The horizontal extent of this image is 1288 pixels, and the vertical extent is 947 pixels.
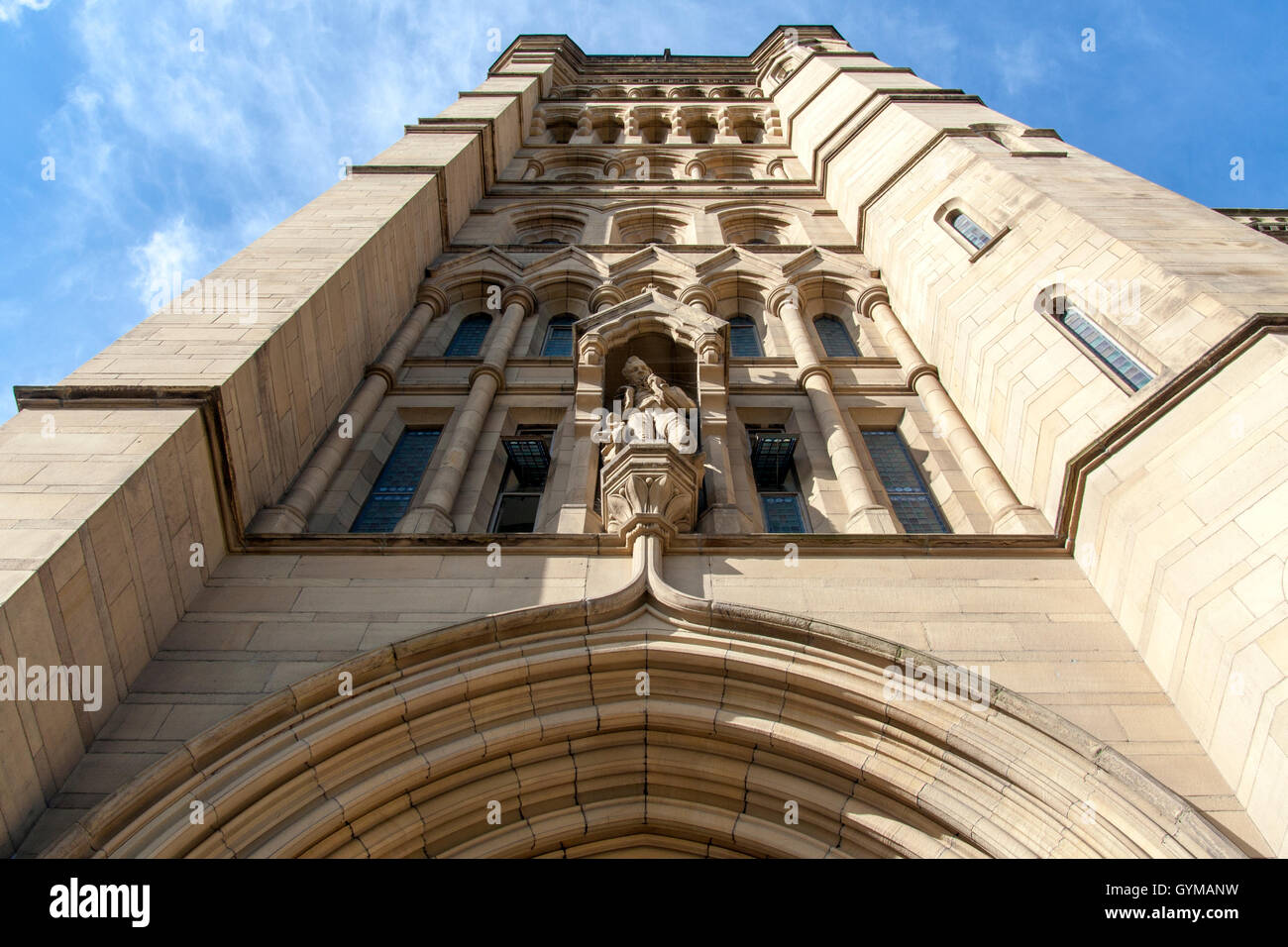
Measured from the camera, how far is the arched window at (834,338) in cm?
1524

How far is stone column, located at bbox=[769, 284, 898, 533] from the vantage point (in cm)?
973

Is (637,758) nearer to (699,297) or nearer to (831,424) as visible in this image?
(831,424)

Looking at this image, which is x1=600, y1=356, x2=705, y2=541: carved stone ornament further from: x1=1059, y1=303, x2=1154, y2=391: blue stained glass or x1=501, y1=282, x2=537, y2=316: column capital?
x1=501, y1=282, x2=537, y2=316: column capital

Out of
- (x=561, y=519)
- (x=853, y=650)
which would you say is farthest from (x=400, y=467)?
(x=853, y=650)

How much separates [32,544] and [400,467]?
5521 millimetres

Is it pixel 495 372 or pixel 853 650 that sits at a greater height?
pixel 495 372

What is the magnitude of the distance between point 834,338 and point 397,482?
7.99 meters

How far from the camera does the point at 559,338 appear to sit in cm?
1630

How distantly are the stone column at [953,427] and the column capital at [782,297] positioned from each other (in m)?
1.13

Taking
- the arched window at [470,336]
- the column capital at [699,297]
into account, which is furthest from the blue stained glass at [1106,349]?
the arched window at [470,336]

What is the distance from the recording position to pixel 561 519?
960cm

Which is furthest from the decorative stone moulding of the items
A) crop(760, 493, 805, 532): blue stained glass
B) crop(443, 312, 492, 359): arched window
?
crop(443, 312, 492, 359): arched window

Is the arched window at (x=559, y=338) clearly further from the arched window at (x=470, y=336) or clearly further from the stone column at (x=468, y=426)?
the arched window at (x=470, y=336)
